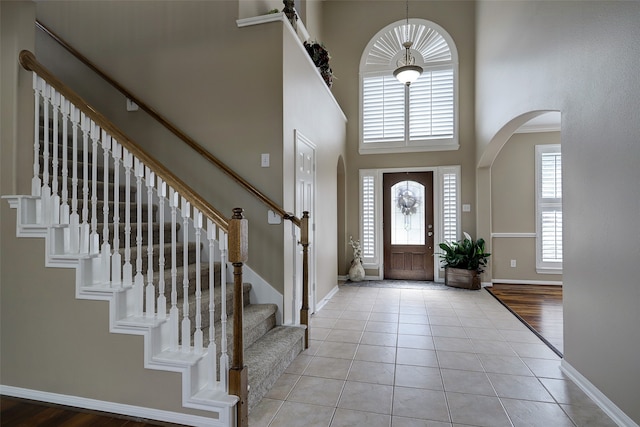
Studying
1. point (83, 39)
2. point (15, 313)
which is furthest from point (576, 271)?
point (83, 39)

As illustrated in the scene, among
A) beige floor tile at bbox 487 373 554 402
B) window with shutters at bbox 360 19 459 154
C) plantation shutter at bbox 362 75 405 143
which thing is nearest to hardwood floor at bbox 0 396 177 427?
beige floor tile at bbox 487 373 554 402

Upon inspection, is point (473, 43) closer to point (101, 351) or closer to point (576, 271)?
point (576, 271)

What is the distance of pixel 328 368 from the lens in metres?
2.74

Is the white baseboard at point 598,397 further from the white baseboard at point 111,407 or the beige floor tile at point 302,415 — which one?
the white baseboard at point 111,407

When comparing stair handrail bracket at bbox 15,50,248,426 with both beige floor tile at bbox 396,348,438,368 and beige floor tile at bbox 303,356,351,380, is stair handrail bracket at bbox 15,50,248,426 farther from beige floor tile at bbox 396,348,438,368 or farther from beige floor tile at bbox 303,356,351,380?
beige floor tile at bbox 396,348,438,368

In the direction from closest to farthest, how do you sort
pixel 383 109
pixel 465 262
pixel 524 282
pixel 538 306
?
1. pixel 538 306
2. pixel 465 262
3. pixel 524 282
4. pixel 383 109

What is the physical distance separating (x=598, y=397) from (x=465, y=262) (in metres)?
3.65

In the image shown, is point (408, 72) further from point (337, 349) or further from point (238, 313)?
point (238, 313)

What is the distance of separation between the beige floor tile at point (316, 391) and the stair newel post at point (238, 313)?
44cm

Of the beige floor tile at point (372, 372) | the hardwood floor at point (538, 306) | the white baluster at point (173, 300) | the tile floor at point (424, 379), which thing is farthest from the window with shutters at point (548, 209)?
the white baluster at point (173, 300)

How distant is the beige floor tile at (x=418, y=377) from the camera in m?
2.47

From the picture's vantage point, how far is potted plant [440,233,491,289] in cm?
568

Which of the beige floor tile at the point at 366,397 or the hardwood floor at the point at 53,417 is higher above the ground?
the hardwood floor at the point at 53,417

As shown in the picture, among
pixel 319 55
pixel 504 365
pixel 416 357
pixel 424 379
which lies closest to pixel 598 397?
pixel 504 365
